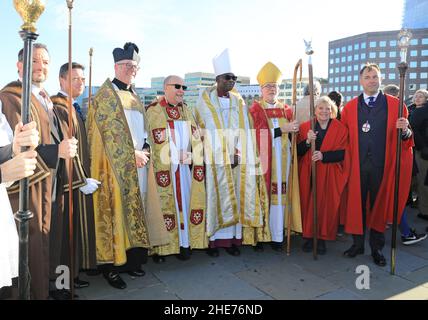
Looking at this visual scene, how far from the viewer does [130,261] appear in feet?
12.6

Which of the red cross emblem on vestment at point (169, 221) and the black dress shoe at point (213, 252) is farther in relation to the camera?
A: the black dress shoe at point (213, 252)

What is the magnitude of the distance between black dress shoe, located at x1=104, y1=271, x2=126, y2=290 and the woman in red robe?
89.4 inches

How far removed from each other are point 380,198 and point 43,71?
3.76 metres

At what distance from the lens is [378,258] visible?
4215mm

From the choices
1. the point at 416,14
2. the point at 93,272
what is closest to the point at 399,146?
the point at 93,272

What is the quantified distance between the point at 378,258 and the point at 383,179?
2.93 feet

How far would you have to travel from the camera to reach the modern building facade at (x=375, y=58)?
3794 inches

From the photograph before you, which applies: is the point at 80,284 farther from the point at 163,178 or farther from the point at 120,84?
the point at 120,84

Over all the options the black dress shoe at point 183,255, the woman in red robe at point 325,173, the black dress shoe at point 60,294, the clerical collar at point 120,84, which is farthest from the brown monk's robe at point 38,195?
the woman in red robe at point 325,173

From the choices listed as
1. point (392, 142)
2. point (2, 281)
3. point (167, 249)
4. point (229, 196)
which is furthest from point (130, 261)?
point (392, 142)

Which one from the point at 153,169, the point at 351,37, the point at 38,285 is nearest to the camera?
the point at 38,285

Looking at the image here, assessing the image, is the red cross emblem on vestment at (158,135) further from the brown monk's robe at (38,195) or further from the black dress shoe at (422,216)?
the black dress shoe at (422,216)

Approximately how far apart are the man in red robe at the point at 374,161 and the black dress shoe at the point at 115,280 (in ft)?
8.60
